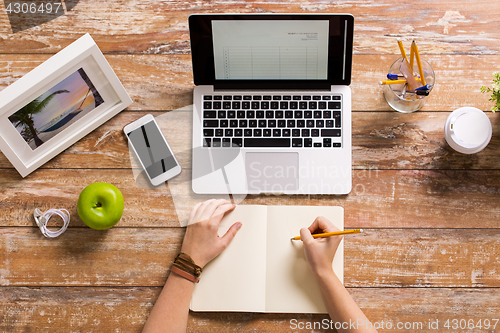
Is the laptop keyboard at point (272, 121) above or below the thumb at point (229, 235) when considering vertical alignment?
above

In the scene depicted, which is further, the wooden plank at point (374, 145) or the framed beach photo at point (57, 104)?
the wooden plank at point (374, 145)

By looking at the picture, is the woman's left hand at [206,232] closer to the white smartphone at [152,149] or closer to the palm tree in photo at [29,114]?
the white smartphone at [152,149]

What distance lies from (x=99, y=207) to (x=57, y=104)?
0.91 ft

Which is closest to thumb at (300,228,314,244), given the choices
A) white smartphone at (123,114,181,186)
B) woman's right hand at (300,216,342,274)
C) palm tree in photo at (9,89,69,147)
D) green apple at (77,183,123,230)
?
woman's right hand at (300,216,342,274)

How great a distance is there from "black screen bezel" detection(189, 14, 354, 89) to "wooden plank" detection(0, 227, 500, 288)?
41 cm

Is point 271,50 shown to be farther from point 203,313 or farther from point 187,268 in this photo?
point 203,313

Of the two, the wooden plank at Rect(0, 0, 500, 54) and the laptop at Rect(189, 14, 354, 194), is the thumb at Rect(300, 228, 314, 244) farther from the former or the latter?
the wooden plank at Rect(0, 0, 500, 54)

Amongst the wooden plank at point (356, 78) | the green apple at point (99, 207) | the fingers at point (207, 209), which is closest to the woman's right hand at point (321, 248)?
the fingers at point (207, 209)

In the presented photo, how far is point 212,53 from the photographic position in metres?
0.87

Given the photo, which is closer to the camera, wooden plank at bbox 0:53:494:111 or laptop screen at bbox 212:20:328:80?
laptop screen at bbox 212:20:328:80

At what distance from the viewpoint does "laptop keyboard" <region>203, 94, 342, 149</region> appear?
3.00 ft

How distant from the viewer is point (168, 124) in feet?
3.16

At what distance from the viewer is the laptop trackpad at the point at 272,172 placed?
91 centimetres

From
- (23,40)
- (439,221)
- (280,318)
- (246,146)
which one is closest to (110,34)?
(23,40)
